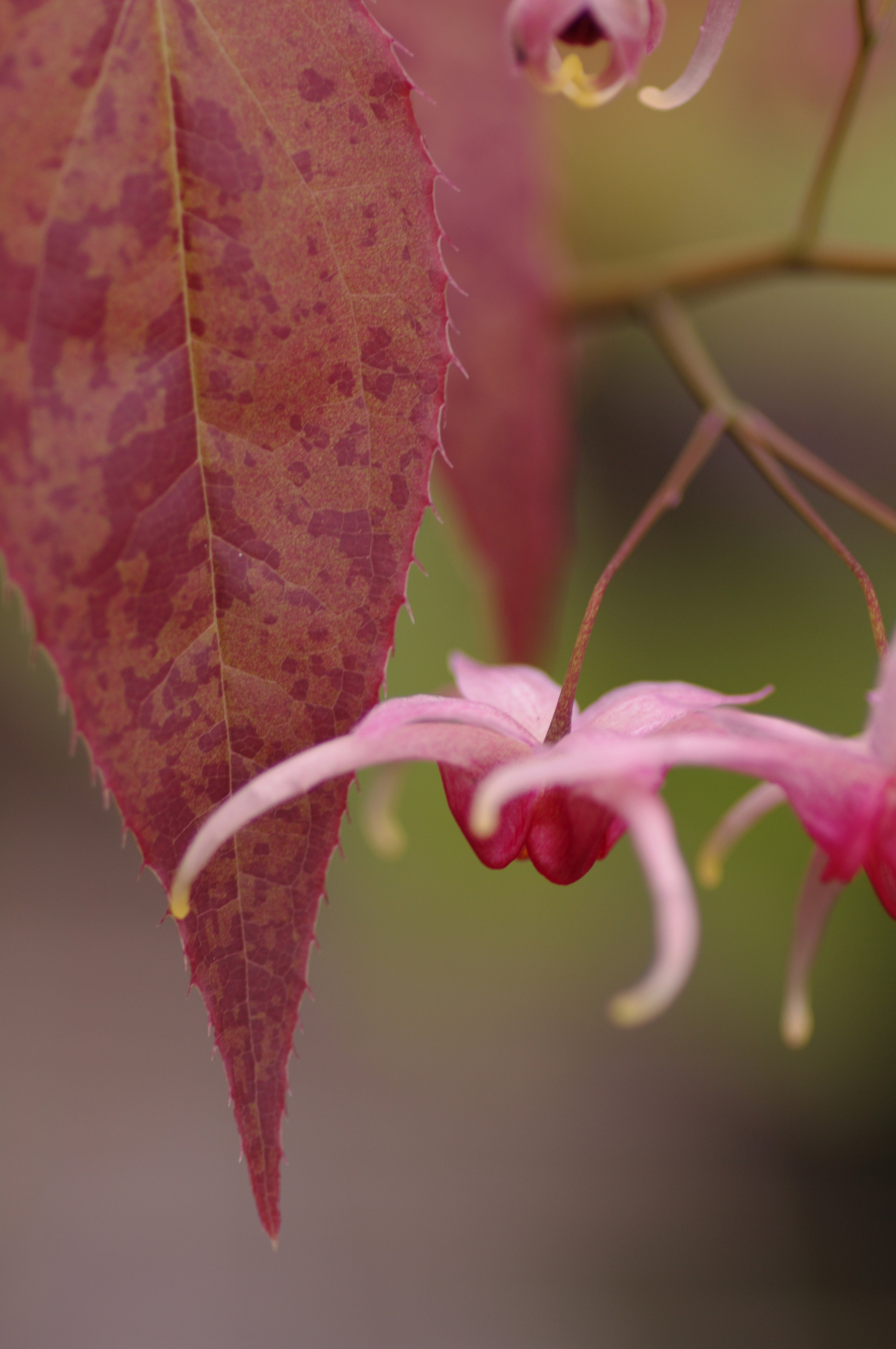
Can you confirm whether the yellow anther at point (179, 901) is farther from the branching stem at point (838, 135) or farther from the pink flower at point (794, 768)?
the branching stem at point (838, 135)

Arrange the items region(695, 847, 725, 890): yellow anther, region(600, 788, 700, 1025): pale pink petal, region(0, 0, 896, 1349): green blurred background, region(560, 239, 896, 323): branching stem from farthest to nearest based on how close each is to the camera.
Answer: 1. region(0, 0, 896, 1349): green blurred background
2. region(560, 239, 896, 323): branching stem
3. region(695, 847, 725, 890): yellow anther
4. region(600, 788, 700, 1025): pale pink petal

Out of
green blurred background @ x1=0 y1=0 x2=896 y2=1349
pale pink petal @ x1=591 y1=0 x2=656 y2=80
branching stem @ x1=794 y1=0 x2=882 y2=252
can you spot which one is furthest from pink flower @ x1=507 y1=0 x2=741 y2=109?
green blurred background @ x1=0 y1=0 x2=896 y2=1349

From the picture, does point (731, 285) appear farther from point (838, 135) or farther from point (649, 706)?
point (649, 706)

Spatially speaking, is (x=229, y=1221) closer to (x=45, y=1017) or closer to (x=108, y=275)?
(x=45, y=1017)

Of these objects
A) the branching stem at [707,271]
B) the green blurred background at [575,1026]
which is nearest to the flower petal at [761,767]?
the branching stem at [707,271]

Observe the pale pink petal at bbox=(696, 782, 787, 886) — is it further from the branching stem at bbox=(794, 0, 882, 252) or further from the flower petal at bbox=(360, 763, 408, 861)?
the branching stem at bbox=(794, 0, 882, 252)

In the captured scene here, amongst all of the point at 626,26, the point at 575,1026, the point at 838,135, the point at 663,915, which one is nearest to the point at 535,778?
the point at 663,915
